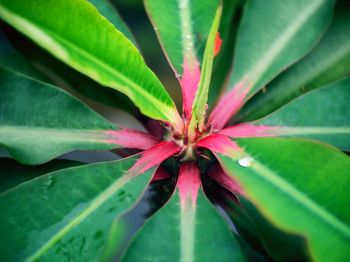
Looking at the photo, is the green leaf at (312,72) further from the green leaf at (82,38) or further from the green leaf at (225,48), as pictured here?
the green leaf at (82,38)

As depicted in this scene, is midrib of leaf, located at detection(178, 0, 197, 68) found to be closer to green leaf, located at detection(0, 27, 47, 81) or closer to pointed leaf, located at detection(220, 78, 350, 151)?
pointed leaf, located at detection(220, 78, 350, 151)

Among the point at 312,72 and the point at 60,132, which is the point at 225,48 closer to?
the point at 312,72

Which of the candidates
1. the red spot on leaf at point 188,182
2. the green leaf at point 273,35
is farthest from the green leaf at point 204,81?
the green leaf at point 273,35

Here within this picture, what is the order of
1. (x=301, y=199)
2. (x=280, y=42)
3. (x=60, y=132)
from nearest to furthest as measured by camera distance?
(x=301, y=199) → (x=60, y=132) → (x=280, y=42)

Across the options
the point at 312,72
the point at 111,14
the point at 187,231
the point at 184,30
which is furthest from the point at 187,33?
the point at 187,231

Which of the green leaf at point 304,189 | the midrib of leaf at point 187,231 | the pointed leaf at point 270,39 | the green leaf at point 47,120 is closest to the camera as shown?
the green leaf at point 304,189

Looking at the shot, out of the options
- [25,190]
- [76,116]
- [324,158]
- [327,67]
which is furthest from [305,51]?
[25,190]
